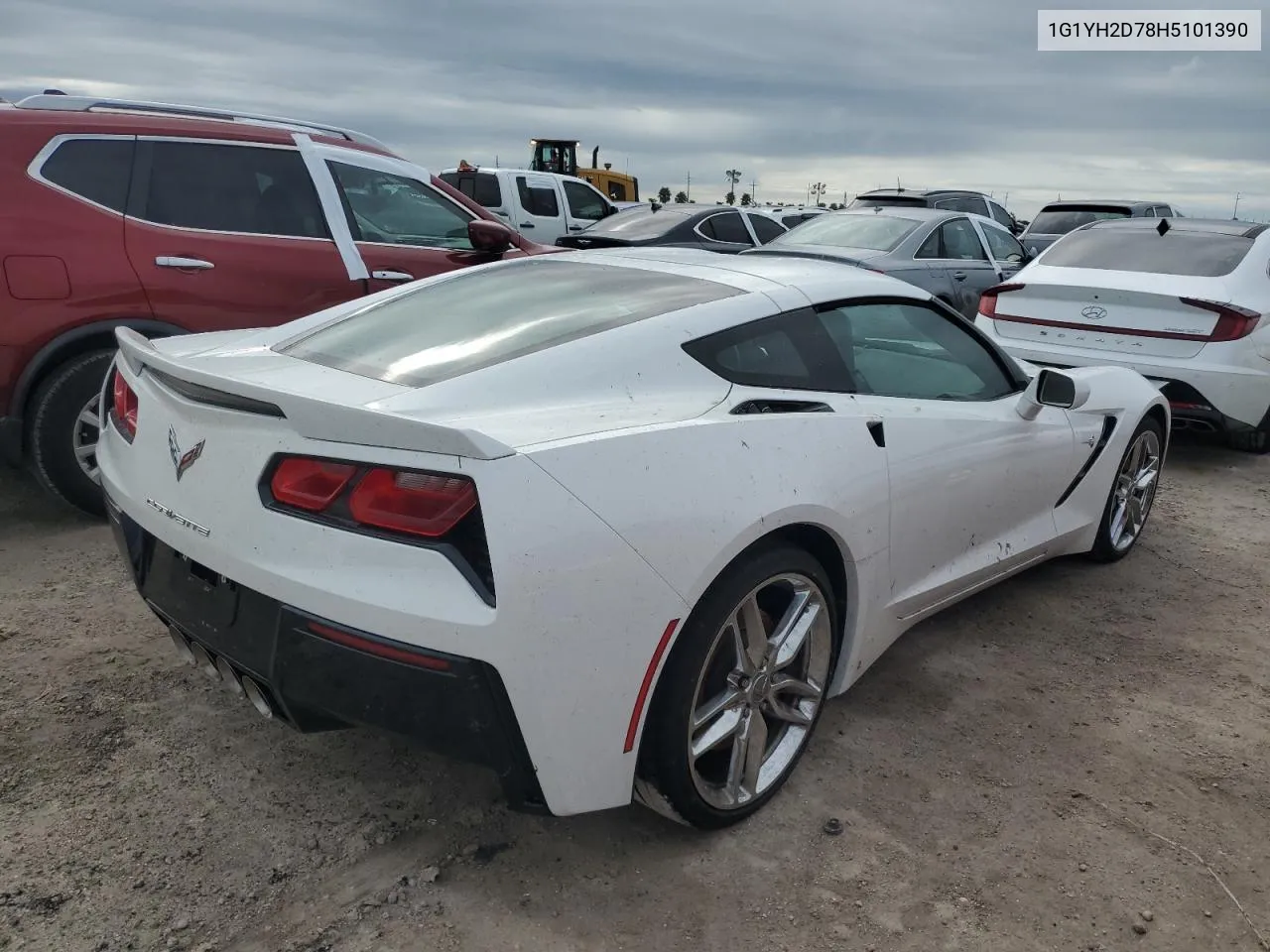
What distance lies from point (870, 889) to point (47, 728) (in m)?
2.27

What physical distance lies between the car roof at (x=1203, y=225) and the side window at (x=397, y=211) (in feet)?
15.2

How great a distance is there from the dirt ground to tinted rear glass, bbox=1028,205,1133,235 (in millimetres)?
11432

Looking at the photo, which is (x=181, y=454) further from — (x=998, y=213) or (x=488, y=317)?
(x=998, y=213)

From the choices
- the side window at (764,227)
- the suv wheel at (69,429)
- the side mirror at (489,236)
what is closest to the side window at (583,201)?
the side window at (764,227)

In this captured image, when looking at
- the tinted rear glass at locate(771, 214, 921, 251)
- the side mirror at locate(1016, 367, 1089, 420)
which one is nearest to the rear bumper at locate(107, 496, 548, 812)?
the side mirror at locate(1016, 367, 1089, 420)

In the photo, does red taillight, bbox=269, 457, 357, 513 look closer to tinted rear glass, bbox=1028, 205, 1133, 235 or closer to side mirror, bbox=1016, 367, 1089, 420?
side mirror, bbox=1016, 367, 1089, 420

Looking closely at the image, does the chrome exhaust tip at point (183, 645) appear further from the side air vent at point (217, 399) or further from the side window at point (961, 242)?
the side window at point (961, 242)

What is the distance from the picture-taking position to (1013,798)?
267 centimetres

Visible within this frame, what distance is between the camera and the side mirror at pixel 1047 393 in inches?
133

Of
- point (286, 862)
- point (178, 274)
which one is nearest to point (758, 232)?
point (178, 274)

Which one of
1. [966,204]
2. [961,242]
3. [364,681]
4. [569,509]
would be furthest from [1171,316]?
[966,204]

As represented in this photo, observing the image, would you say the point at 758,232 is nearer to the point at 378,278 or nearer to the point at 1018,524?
the point at 378,278

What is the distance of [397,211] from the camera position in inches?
218

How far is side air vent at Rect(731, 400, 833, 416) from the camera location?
8.00 feet
